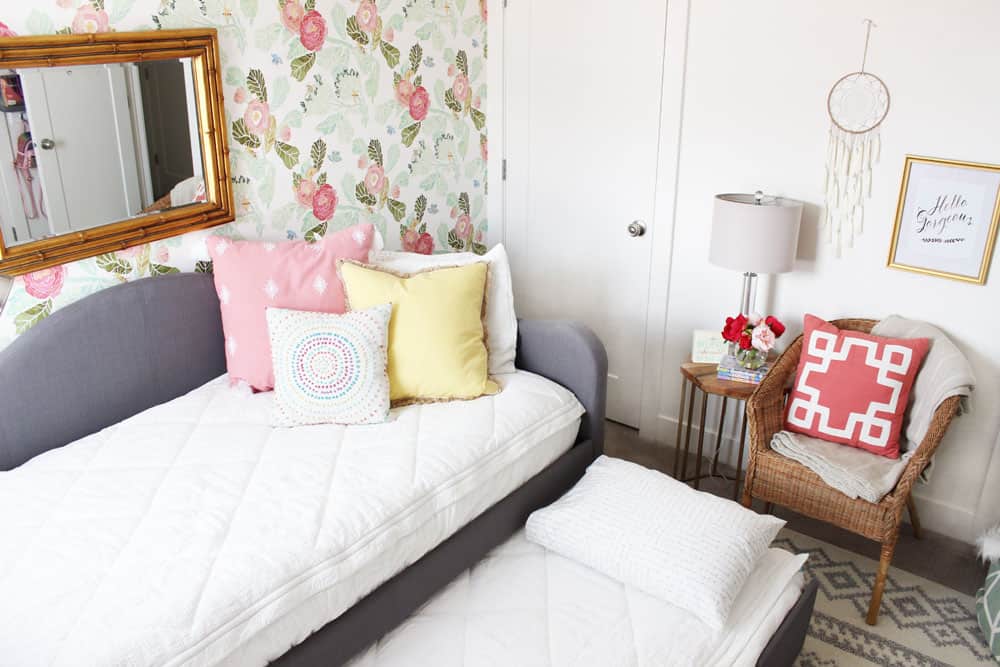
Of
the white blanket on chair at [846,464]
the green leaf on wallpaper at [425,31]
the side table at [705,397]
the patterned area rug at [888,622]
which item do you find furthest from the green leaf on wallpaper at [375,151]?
the patterned area rug at [888,622]

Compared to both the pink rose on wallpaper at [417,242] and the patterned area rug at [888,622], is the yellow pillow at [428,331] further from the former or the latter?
the patterned area rug at [888,622]

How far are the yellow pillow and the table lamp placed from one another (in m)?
0.89

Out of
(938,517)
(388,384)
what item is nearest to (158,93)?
(388,384)

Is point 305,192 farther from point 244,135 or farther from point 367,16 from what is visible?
point 367,16

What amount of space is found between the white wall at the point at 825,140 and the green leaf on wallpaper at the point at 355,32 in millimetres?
1108

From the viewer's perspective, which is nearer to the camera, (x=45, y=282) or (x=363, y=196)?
(x=45, y=282)

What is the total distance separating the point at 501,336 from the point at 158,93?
127cm

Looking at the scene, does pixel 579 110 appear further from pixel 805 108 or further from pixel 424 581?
pixel 424 581

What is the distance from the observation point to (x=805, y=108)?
9.14 ft

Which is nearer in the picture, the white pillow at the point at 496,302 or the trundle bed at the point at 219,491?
the trundle bed at the point at 219,491

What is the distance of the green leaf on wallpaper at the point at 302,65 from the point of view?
109 inches

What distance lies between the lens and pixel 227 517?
1885 mm

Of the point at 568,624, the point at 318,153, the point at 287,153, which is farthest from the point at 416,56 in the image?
the point at 568,624

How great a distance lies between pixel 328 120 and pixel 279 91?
229 millimetres
